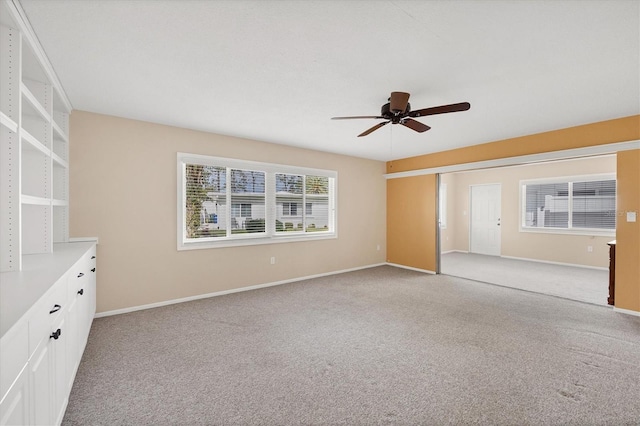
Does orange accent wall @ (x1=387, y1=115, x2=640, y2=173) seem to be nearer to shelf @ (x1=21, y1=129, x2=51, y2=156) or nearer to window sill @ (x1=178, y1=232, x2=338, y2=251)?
window sill @ (x1=178, y1=232, x2=338, y2=251)

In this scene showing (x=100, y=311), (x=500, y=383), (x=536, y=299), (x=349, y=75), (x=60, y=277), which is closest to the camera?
(x=60, y=277)

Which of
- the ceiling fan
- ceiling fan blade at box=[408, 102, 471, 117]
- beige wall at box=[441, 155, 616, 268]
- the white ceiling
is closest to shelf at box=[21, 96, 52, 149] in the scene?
the white ceiling

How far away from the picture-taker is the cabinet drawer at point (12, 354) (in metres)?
0.93

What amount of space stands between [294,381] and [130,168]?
3.35 metres

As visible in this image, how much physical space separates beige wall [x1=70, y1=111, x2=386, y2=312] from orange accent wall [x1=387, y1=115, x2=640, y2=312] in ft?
9.39

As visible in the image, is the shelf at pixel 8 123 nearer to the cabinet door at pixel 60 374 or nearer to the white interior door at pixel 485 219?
the cabinet door at pixel 60 374

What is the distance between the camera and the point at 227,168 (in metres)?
4.52

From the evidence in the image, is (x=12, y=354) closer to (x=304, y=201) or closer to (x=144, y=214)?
(x=144, y=214)

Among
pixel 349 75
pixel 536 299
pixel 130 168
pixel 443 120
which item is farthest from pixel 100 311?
pixel 536 299

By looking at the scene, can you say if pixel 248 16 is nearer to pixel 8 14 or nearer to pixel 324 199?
pixel 8 14

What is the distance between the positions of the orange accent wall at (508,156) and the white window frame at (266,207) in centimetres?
166

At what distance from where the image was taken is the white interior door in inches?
307

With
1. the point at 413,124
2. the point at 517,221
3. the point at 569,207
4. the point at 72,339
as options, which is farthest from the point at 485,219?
the point at 72,339

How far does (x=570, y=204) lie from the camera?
6.61m
